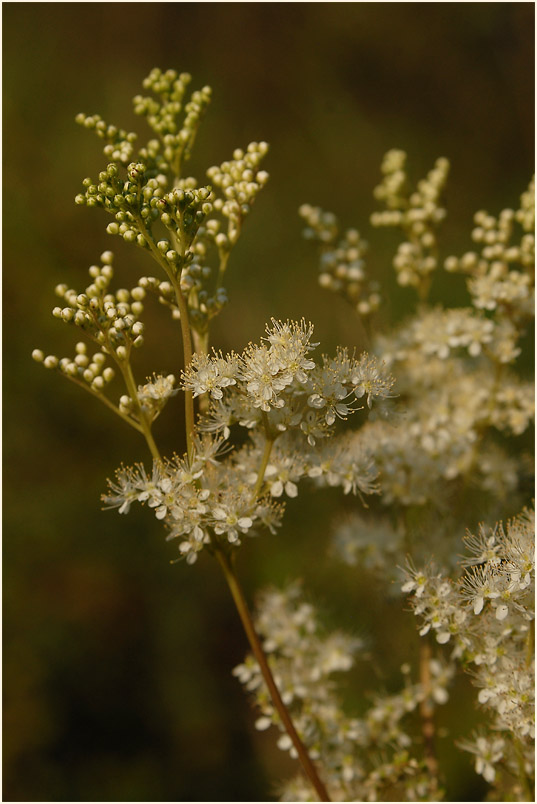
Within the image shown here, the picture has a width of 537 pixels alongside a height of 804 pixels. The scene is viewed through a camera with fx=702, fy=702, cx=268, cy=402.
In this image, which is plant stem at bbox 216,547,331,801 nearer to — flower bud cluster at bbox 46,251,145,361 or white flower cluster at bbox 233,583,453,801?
white flower cluster at bbox 233,583,453,801

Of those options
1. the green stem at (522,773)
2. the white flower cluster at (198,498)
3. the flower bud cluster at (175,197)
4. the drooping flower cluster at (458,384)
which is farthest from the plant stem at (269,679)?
the drooping flower cluster at (458,384)

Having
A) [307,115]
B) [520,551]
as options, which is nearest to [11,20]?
[307,115]

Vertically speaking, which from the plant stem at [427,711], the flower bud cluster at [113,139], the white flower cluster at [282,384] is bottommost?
the plant stem at [427,711]

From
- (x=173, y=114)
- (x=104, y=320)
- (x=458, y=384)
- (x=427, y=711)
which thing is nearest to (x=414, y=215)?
(x=458, y=384)

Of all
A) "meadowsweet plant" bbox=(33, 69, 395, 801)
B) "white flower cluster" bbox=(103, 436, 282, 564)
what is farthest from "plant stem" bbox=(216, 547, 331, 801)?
"white flower cluster" bbox=(103, 436, 282, 564)

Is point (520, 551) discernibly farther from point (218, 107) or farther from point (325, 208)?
point (218, 107)

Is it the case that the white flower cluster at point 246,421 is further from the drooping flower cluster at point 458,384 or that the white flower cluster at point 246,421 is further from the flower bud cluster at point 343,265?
the flower bud cluster at point 343,265

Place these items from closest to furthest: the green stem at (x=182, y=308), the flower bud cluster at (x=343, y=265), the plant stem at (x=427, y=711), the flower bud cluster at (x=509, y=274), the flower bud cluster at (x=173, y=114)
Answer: the green stem at (x=182, y=308)
the flower bud cluster at (x=173, y=114)
the plant stem at (x=427, y=711)
the flower bud cluster at (x=509, y=274)
the flower bud cluster at (x=343, y=265)

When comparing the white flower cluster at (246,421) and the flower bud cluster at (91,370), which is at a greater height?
the flower bud cluster at (91,370)
